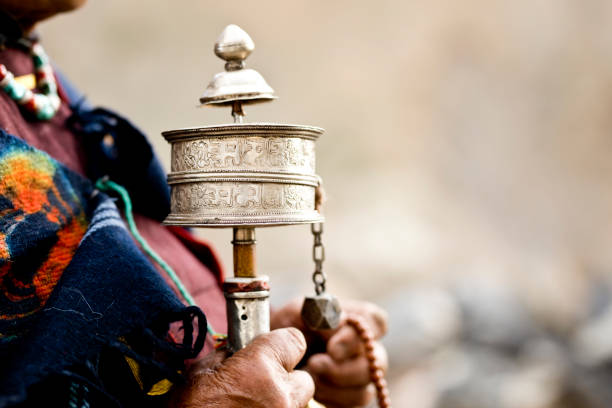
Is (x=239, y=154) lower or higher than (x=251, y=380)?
higher

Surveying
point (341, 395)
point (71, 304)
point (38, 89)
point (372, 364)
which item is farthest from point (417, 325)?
point (71, 304)

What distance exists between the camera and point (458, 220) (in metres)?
6.98

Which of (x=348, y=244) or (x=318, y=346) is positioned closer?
(x=318, y=346)

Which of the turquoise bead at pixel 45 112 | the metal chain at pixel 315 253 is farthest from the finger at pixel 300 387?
the turquoise bead at pixel 45 112

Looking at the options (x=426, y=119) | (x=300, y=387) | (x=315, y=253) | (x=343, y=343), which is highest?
(x=426, y=119)

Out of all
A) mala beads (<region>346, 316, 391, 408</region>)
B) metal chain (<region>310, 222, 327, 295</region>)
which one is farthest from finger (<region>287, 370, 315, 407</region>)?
mala beads (<region>346, 316, 391, 408</region>)

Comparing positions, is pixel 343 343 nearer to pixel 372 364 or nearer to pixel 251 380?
pixel 372 364

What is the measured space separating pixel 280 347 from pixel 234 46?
435 mm

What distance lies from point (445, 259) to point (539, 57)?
2.82m

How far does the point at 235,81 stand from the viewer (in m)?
0.93

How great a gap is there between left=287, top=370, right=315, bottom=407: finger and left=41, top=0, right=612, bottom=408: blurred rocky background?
4157 millimetres

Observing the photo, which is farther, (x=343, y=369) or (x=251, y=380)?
(x=343, y=369)

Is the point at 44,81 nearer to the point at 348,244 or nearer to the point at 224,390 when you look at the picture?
the point at 224,390

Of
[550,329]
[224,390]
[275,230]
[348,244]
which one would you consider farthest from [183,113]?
[224,390]
